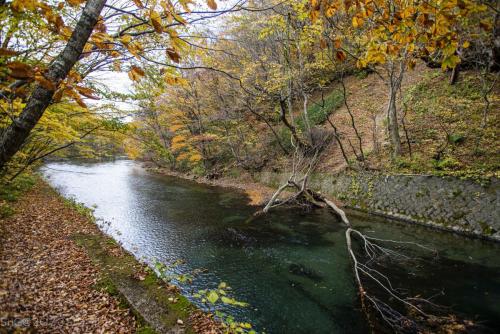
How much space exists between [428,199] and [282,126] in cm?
1321

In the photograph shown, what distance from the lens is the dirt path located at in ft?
13.2

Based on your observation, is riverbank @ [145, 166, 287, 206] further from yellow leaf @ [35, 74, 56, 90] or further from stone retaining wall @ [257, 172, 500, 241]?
yellow leaf @ [35, 74, 56, 90]

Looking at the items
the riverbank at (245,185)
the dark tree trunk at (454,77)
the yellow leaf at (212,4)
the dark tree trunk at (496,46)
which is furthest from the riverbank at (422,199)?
the yellow leaf at (212,4)

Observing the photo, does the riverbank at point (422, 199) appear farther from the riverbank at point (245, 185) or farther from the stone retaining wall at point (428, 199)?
the riverbank at point (245, 185)

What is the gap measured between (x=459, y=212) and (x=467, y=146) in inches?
140

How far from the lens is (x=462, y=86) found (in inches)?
627

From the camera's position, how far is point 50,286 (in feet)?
16.9

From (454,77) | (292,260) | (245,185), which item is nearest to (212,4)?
(292,260)

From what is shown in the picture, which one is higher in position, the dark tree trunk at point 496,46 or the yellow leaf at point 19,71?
the dark tree trunk at point 496,46

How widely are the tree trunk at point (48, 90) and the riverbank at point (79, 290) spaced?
2.69 m

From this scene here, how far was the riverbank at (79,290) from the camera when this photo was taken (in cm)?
418

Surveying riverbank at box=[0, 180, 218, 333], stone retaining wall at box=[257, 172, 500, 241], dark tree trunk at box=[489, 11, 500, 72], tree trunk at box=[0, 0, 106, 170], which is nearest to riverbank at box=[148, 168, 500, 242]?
stone retaining wall at box=[257, 172, 500, 241]

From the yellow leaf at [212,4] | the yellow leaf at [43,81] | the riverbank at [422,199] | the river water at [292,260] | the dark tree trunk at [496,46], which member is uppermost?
the dark tree trunk at [496,46]

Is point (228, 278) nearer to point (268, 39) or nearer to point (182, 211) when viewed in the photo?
point (182, 211)
